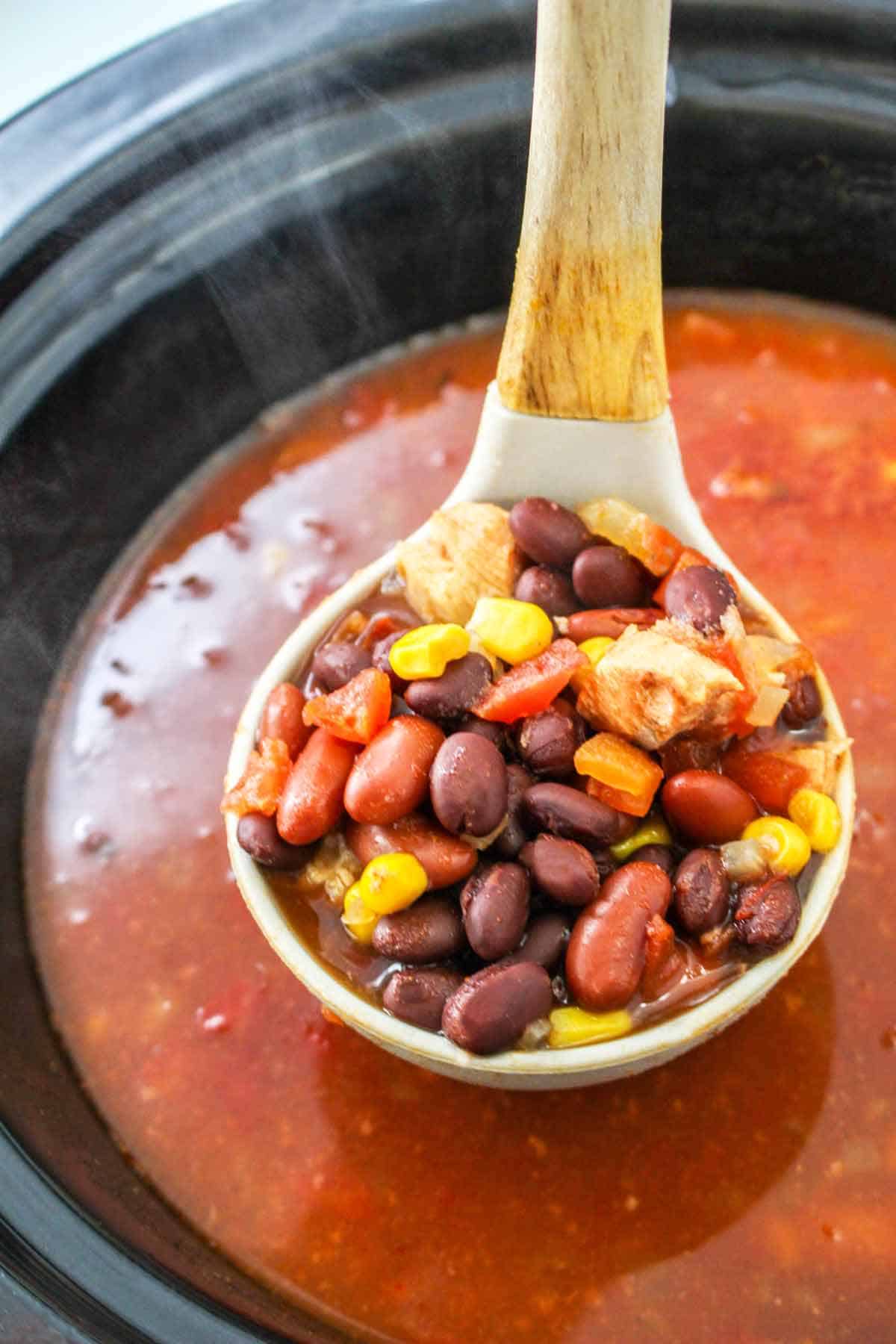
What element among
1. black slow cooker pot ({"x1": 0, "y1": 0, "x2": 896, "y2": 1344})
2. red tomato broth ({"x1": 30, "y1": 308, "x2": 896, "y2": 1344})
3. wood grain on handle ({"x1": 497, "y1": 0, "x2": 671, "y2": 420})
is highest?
black slow cooker pot ({"x1": 0, "y1": 0, "x2": 896, "y2": 1344})

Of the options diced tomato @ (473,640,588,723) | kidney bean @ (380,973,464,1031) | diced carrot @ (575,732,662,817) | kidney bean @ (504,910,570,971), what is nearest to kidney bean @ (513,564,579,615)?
diced tomato @ (473,640,588,723)

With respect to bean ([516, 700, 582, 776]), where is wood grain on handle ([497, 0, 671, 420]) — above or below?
above

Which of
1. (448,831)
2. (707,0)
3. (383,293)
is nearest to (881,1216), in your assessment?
(448,831)

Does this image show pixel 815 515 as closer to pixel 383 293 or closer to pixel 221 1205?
pixel 383 293

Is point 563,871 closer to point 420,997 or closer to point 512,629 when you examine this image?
point 420,997

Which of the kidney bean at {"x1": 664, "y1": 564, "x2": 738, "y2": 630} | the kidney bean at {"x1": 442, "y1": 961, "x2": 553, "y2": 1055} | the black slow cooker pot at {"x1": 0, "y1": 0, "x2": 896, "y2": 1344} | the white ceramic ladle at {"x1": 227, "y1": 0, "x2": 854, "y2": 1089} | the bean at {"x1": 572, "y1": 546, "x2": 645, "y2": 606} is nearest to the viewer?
the kidney bean at {"x1": 442, "y1": 961, "x2": 553, "y2": 1055}

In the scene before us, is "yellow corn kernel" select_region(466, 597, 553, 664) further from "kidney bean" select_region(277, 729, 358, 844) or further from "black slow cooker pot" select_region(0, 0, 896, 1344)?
"black slow cooker pot" select_region(0, 0, 896, 1344)

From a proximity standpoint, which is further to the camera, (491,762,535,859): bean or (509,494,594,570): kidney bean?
A: (509,494,594,570): kidney bean
